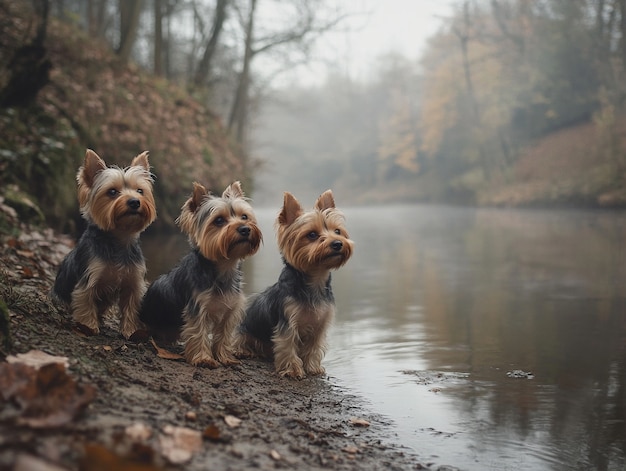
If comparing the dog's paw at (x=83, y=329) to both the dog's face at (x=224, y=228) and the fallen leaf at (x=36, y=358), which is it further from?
the fallen leaf at (x=36, y=358)

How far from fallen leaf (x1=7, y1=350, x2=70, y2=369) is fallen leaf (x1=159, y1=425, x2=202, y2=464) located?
832mm

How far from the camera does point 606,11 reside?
36.2 meters

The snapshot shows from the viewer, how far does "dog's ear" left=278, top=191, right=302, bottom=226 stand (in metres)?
6.02

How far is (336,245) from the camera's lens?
225 inches

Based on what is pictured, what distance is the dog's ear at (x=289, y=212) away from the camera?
19.7 feet

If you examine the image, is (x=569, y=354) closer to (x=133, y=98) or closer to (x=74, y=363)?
(x=74, y=363)

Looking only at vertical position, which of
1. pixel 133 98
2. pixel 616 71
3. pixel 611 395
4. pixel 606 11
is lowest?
pixel 611 395

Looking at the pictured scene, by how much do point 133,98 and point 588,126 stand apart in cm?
3083

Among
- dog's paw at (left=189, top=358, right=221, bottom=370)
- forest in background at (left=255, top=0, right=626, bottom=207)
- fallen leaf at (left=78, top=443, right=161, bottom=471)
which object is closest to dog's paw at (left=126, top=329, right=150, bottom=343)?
dog's paw at (left=189, top=358, right=221, bottom=370)

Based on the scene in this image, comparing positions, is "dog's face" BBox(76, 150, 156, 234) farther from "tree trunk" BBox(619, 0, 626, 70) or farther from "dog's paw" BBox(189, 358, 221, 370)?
"tree trunk" BBox(619, 0, 626, 70)

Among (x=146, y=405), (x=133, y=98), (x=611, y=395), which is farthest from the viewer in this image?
(x=133, y=98)

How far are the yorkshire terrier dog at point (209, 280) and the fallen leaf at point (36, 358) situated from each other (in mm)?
1804

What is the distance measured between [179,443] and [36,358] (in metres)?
1.20

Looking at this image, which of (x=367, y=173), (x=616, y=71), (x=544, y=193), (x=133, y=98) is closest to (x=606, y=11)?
(x=616, y=71)
